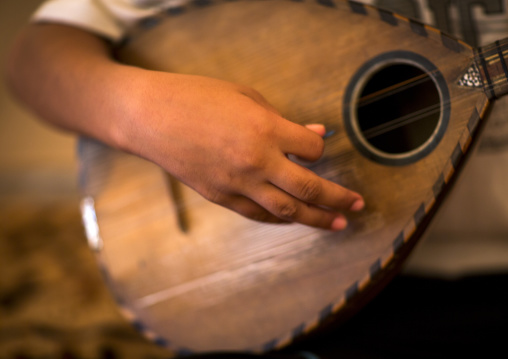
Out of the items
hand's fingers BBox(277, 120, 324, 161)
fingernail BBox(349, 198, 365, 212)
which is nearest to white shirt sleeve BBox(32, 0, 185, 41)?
hand's fingers BBox(277, 120, 324, 161)

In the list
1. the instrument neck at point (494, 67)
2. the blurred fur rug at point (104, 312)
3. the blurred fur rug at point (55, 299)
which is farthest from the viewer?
the blurred fur rug at point (55, 299)

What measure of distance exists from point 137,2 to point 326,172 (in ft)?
1.82

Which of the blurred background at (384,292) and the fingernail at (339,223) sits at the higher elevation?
the fingernail at (339,223)

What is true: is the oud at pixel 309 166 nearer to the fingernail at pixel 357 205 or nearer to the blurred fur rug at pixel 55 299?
the fingernail at pixel 357 205

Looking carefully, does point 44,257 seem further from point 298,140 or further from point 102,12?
point 298,140

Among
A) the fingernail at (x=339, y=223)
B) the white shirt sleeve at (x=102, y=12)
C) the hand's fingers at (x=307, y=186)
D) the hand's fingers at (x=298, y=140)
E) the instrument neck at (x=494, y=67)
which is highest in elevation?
the instrument neck at (x=494, y=67)

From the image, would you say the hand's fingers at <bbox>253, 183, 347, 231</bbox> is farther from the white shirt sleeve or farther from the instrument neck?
the white shirt sleeve

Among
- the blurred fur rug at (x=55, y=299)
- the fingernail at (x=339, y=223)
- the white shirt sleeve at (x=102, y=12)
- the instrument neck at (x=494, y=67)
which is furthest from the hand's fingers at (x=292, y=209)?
the blurred fur rug at (x=55, y=299)

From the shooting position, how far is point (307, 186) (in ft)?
1.61

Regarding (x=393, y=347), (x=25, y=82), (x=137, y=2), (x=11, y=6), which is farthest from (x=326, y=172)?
(x=11, y=6)

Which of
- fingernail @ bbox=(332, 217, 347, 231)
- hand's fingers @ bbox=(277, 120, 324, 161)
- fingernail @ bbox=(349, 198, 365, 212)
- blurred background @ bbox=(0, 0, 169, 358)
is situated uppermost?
hand's fingers @ bbox=(277, 120, 324, 161)

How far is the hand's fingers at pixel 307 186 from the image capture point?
0.48m

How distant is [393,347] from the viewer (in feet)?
2.17

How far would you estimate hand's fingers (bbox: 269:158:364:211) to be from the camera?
0.48 meters
